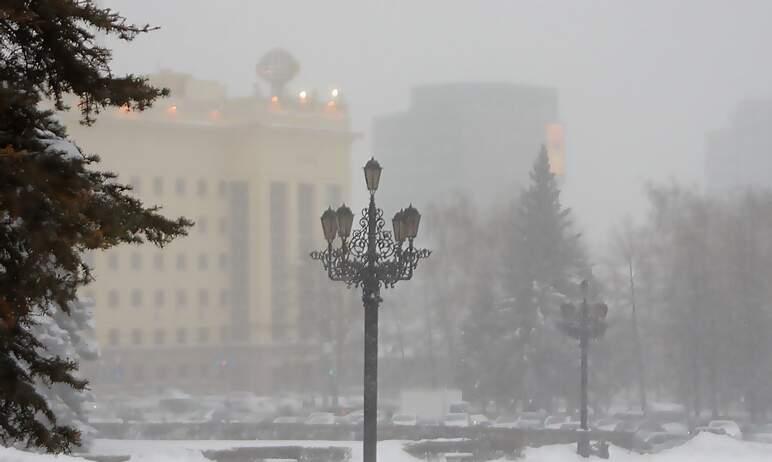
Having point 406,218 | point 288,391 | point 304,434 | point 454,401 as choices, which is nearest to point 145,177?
point 288,391

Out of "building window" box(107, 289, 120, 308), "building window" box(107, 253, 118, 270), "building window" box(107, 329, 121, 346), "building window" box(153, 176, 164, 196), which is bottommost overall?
"building window" box(107, 329, 121, 346)

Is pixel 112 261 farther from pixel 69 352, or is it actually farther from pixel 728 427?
pixel 728 427

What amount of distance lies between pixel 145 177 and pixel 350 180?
1310cm

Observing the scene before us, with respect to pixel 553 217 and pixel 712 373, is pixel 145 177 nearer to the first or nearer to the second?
pixel 553 217

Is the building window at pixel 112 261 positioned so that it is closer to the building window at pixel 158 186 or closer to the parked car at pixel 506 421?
the building window at pixel 158 186

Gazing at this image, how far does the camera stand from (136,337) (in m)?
66.9

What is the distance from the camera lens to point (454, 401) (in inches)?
1734

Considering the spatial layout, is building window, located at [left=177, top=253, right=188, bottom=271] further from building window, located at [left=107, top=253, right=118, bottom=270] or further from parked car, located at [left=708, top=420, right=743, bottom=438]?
parked car, located at [left=708, top=420, right=743, bottom=438]

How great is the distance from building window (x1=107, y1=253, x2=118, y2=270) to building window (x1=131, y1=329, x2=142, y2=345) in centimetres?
378

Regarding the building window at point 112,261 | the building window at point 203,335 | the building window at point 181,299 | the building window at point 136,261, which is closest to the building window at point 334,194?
the building window at point 181,299

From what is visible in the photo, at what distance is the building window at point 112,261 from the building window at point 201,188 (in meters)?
6.49

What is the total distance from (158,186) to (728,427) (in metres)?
43.4

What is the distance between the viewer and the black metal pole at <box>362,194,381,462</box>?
12.2 meters

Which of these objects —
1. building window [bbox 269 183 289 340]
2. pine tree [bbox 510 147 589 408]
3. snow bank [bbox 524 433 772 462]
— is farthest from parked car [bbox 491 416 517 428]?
building window [bbox 269 183 289 340]
